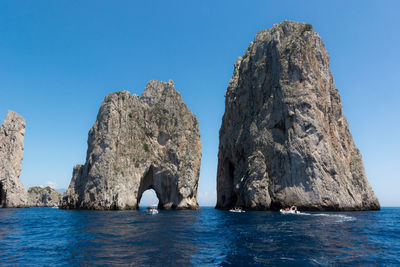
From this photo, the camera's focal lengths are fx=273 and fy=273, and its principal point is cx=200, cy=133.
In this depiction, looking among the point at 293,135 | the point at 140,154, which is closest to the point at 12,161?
the point at 140,154

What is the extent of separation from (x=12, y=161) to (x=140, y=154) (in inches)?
1962

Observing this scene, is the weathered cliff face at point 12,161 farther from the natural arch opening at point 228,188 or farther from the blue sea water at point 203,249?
the blue sea water at point 203,249

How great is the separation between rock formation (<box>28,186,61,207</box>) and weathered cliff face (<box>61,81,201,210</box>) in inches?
3530

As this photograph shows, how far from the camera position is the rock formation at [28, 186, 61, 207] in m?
152

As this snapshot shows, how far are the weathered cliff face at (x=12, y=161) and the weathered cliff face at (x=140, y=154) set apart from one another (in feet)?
84.4

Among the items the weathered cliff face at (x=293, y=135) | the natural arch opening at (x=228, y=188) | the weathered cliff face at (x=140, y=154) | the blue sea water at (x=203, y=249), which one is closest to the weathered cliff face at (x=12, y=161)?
the weathered cliff face at (x=140, y=154)

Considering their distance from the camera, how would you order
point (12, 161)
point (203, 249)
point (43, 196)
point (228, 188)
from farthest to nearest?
1. point (43, 196)
2. point (12, 161)
3. point (228, 188)
4. point (203, 249)

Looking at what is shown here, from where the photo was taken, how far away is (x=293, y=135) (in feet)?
223

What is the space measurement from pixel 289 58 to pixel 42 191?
158m

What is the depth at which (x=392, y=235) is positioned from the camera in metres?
25.5

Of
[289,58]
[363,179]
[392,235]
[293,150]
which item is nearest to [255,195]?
[293,150]

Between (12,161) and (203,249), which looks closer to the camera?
(203,249)

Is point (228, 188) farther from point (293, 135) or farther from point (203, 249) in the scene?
point (203, 249)

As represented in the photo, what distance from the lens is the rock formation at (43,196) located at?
15227 cm
